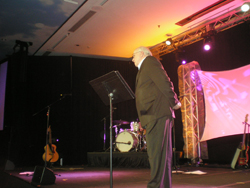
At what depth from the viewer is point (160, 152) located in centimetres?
215

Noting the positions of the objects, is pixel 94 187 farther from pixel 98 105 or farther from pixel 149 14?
pixel 98 105

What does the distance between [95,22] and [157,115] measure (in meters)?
5.17

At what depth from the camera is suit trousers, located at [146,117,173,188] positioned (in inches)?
83.6

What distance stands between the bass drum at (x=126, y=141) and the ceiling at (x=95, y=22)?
3.18m

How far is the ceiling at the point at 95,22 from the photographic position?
19.3 feet

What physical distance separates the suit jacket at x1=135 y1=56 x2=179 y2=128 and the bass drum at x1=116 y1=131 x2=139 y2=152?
5.52 meters

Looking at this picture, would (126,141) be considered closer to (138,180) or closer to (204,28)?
(138,180)

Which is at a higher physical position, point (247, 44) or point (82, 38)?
point (82, 38)

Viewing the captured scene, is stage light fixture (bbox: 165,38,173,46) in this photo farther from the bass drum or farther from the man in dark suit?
the man in dark suit

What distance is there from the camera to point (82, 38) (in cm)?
775

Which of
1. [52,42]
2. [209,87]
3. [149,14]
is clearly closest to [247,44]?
[209,87]

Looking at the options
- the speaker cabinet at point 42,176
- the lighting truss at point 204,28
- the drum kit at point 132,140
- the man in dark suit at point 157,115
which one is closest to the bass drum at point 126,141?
the drum kit at point 132,140

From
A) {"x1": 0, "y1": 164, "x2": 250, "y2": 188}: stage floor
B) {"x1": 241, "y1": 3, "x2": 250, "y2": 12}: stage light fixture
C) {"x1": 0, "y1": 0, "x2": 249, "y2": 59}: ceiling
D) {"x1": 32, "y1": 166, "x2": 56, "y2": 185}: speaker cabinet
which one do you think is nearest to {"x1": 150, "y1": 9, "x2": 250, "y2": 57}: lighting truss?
{"x1": 0, "y1": 0, "x2": 249, "y2": 59}: ceiling

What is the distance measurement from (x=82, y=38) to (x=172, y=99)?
618 centimetres
